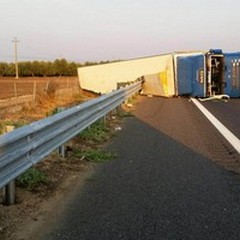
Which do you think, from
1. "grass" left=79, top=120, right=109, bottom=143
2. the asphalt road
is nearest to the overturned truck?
"grass" left=79, top=120, right=109, bottom=143

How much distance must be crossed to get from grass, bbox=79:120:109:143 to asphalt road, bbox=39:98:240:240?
1.58ft

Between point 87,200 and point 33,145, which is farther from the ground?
point 33,145

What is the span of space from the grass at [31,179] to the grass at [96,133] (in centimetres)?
380

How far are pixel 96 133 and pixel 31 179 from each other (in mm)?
4805

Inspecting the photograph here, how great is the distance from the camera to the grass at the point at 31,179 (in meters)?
6.41

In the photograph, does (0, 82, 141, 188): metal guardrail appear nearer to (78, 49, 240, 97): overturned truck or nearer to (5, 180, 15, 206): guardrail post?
(5, 180, 15, 206): guardrail post

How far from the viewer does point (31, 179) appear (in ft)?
21.6

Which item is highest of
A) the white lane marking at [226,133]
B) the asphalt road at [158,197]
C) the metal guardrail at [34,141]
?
the metal guardrail at [34,141]

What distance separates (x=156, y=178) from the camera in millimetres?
7137

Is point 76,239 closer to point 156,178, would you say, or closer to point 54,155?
point 156,178

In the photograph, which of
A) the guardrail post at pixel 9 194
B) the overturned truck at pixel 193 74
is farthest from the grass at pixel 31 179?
the overturned truck at pixel 193 74

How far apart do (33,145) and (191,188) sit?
1962 mm

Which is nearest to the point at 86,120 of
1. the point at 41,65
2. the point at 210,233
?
the point at 210,233

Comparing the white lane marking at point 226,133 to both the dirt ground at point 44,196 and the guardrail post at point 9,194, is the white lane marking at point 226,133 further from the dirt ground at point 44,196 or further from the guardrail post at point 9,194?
the guardrail post at point 9,194
